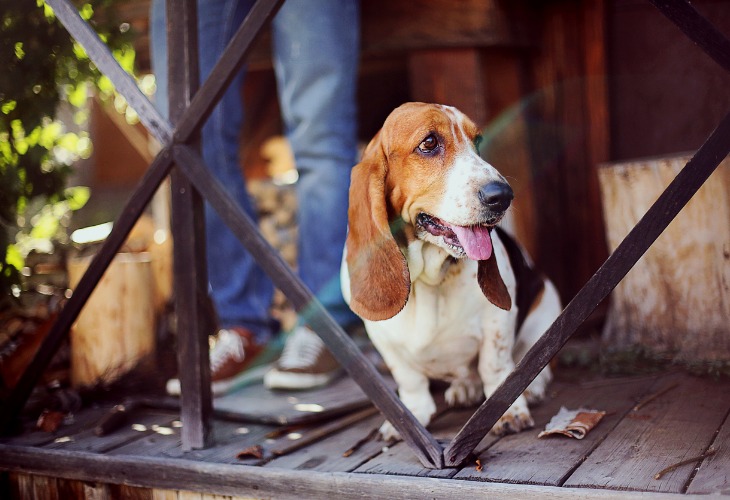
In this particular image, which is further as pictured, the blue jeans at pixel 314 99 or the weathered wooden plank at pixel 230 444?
the blue jeans at pixel 314 99

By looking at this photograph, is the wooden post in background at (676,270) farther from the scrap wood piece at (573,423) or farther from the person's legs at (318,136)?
the person's legs at (318,136)

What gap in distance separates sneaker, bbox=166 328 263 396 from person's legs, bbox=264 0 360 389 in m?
0.17

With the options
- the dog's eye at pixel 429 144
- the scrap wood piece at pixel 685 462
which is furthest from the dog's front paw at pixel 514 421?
the dog's eye at pixel 429 144

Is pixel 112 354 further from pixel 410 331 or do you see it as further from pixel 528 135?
pixel 528 135

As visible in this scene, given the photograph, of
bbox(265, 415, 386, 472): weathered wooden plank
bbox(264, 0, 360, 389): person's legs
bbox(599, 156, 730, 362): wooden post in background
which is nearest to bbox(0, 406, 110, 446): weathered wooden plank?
bbox(264, 0, 360, 389): person's legs

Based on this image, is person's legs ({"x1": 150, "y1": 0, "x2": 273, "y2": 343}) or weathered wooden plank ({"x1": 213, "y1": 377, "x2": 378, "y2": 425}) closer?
weathered wooden plank ({"x1": 213, "y1": 377, "x2": 378, "y2": 425})

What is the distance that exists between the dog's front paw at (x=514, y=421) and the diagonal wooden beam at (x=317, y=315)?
0.29 meters

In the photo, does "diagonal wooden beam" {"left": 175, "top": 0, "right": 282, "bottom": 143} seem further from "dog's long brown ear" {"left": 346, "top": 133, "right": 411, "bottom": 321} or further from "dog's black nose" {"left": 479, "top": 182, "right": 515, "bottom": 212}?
"dog's black nose" {"left": 479, "top": 182, "right": 515, "bottom": 212}

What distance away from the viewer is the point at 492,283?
6.75 ft

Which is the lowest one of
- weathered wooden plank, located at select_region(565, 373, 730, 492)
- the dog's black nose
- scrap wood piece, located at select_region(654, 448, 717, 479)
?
weathered wooden plank, located at select_region(565, 373, 730, 492)

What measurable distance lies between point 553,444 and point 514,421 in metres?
0.16

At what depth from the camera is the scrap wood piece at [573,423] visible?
2080 mm

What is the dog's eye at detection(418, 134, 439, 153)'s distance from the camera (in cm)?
198

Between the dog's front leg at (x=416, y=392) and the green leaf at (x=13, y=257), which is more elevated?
the green leaf at (x=13, y=257)
